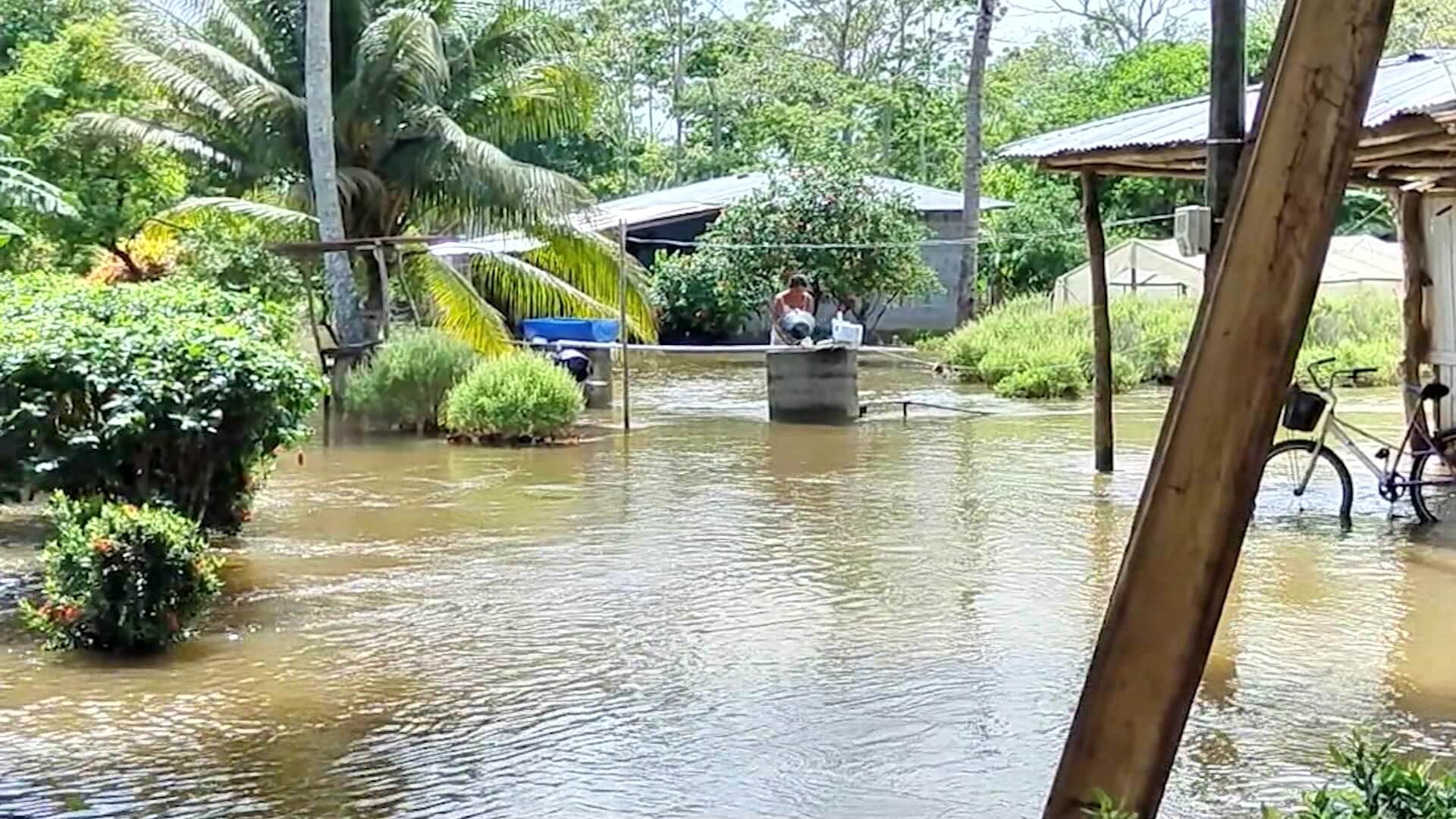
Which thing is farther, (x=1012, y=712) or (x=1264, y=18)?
(x=1264, y=18)

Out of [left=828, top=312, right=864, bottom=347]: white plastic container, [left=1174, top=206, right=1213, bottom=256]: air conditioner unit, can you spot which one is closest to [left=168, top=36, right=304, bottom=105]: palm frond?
[left=828, top=312, right=864, bottom=347]: white plastic container

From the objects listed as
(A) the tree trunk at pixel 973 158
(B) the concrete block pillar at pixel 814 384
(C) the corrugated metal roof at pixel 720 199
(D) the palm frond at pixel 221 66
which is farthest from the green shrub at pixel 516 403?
(A) the tree trunk at pixel 973 158

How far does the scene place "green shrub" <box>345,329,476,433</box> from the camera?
16.5 m

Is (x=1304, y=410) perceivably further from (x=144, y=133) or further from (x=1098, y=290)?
(x=144, y=133)

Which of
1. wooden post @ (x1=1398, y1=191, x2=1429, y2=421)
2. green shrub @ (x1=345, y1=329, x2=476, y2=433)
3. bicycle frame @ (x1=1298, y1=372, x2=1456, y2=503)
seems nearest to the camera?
bicycle frame @ (x1=1298, y1=372, x2=1456, y2=503)

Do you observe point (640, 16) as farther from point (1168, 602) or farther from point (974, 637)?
point (1168, 602)

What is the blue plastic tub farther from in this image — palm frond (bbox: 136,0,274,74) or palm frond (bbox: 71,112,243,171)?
palm frond (bbox: 136,0,274,74)

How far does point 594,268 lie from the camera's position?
19.8 metres

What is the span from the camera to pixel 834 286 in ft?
82.8

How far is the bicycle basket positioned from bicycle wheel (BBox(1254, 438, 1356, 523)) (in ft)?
0.74

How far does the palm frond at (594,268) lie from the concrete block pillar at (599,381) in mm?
740

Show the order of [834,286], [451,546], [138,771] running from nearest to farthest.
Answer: [138,771] < [451,546] < [834,286]

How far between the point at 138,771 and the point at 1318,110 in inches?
177

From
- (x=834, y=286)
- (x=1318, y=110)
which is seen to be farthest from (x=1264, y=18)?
(x=1318, y=110)
